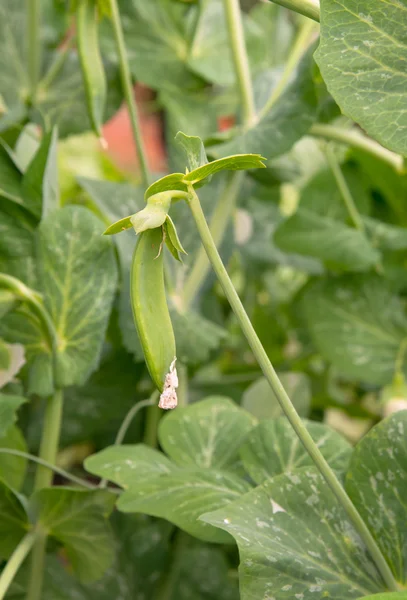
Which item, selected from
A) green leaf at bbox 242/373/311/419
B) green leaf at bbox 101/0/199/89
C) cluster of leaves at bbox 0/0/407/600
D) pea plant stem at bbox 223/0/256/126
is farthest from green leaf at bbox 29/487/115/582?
green leaf at bbox 101/0/199/89

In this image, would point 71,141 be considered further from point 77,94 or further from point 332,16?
point 332,16

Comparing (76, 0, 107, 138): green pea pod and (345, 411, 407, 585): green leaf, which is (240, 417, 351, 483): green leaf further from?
(76, 0, 107, 138): green pea pod

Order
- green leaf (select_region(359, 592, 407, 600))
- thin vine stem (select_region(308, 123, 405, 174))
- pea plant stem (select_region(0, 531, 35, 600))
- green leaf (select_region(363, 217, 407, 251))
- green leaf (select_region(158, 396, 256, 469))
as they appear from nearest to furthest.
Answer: green leaf (select_region(359, 592, 407, 600)) < pea plant stem (select_region(0, 531, 35, 600)) < green leaf (select_region(158, 396, 256, 469)) < thin vine stem (select_region(308, 123, 405, 174)) < green leaf (select_region(363, 217, 407, 251))

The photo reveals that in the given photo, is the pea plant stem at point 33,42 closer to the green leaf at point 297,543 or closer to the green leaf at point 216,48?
the green leaf at point 216,48

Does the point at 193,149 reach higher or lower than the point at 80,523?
higher

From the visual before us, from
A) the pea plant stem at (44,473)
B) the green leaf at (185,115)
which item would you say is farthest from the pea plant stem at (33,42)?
the pea plant stem at (44,473)

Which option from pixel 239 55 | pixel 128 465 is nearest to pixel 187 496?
pixel 128 465

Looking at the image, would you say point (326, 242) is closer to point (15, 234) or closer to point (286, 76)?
point (286, 76)
